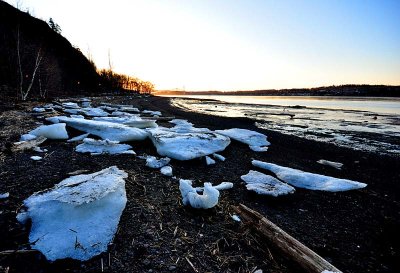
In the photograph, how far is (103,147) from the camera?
4.62 meters

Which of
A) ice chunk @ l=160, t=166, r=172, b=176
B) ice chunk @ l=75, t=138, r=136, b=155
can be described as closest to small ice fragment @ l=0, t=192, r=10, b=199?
ice chunk @ l=75, t=138, r=136, b=155

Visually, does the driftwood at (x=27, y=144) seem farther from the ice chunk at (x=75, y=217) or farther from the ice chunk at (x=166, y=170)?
the ice chunk at (x=166, y=170)

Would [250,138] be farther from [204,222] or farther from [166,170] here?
[204,222]

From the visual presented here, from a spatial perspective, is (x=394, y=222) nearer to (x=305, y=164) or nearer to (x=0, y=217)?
(x=305, y=164)

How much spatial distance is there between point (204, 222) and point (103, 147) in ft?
9.28

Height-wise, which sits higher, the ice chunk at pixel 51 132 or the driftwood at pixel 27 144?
the ice chunk at pixel 51 132

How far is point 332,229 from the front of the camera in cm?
290

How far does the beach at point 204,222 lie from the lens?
2002mm

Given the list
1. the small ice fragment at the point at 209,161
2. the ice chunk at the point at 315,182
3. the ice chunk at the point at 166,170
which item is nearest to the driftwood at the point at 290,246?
the ice chunk at the point at 166,170

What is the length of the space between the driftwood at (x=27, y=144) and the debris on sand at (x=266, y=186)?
368 cm

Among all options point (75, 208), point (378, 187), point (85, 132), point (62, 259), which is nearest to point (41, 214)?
point (75, 208)

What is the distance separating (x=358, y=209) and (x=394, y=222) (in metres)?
0.41

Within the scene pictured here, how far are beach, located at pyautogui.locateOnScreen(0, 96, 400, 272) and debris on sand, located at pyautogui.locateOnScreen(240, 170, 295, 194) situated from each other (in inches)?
3.5

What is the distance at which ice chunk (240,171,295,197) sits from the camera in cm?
354
